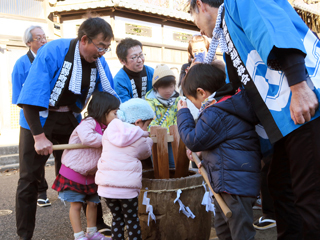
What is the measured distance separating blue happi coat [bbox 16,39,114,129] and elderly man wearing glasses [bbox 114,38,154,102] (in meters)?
0.87

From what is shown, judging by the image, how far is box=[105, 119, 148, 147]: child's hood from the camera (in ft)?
7.09

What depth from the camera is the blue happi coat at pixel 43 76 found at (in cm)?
230

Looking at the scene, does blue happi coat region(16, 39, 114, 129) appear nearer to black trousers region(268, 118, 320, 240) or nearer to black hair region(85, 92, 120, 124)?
black hair region(85, 92, 120, 124)

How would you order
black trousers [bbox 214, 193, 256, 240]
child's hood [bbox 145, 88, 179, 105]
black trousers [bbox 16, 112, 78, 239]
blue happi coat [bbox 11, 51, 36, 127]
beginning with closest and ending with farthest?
1. black trousers [bbox 214, 193, 256, 240]
2. black trousers [bbox 16, 112, 78, 239]
3. child's hood [bbox 145, 88, 179, 105]
4. blue happi coat [bbox 11, 51, 36, 127]

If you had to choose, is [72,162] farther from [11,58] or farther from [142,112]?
[11,58]

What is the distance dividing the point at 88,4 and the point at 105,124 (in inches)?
276

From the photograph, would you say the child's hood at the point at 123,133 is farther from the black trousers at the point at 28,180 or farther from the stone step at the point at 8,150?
the stone step at the point at 8,150

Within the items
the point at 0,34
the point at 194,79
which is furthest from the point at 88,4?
the point at 194,79

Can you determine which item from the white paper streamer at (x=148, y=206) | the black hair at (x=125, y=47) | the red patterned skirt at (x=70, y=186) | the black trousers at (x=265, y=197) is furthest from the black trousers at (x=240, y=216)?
the black hair at (x=125, y=47)

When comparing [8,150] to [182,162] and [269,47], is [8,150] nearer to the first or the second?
[182,162]

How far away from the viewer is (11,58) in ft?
25.8

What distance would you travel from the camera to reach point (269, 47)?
1.29m

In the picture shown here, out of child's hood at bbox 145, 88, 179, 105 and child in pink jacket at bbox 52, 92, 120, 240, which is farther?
child's hood at bbox 145, 88, 179, 105

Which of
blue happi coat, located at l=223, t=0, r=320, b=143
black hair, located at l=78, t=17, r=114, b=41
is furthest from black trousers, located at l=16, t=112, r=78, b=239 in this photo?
blue happi coat, located at l=223, t=0, r=320, b=143
